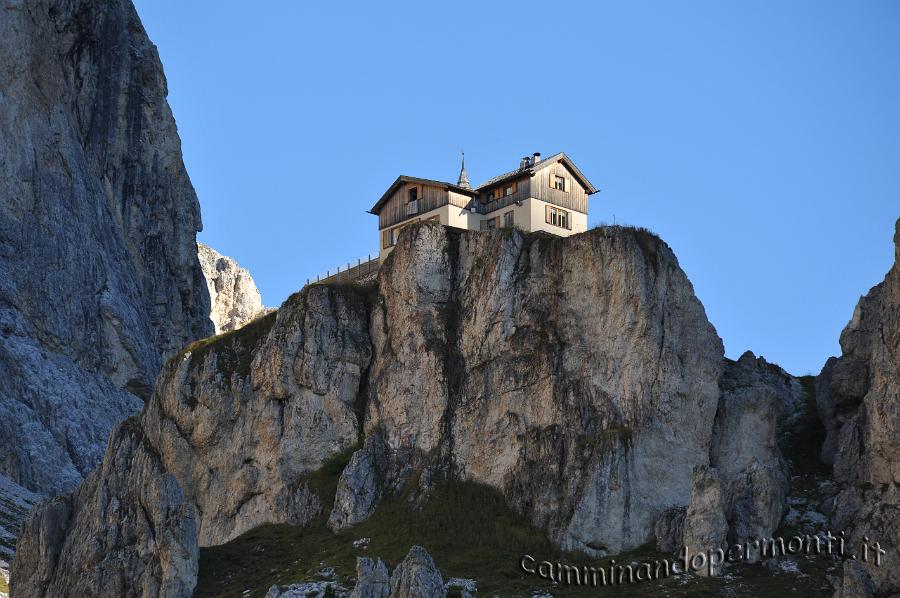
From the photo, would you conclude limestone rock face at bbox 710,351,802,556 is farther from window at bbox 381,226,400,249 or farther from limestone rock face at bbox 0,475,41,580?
limestone rock face at bbox 0,475,41,580

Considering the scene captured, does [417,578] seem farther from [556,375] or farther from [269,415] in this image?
[269,415]

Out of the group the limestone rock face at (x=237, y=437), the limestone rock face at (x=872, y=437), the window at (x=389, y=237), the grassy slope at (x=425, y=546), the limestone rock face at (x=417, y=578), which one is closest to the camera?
the limestone rock face at (x=417, y=578)

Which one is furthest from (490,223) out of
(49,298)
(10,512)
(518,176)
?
(49,298)

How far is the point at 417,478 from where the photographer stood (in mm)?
108188

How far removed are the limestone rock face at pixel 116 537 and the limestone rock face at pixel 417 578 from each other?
1815 cm

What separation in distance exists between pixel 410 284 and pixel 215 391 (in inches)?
686

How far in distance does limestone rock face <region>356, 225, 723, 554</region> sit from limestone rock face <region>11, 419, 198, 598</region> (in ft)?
40.5

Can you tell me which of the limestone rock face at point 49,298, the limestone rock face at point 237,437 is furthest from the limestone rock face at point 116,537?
the limestone rock face at point 49,298

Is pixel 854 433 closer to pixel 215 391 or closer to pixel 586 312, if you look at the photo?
pixel 586 312

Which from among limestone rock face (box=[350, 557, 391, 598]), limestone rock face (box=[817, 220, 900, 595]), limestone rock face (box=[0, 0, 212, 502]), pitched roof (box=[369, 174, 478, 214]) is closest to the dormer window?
pitched roof (box=[369, 174, 478, 214])

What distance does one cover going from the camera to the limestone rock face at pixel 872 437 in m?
92.8

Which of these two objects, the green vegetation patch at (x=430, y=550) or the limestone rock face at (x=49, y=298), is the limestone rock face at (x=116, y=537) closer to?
the green vegetation patch at (x=430, y=550)

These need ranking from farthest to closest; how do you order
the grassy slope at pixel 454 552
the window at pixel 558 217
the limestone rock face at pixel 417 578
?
1. the window at pixel 558 217
2. the grassy slope at pixel 454 552
3. the limestone rock face at pixel 417 578

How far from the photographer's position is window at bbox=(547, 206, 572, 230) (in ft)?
394
